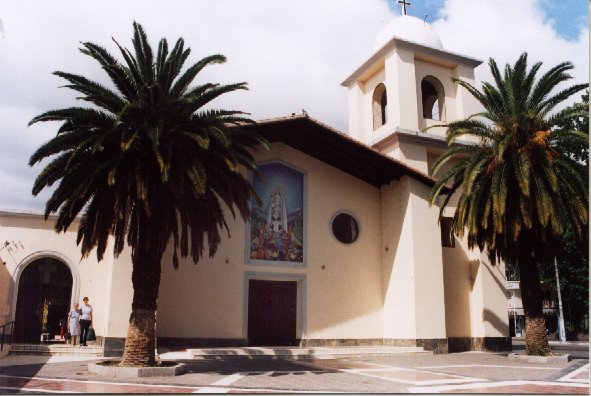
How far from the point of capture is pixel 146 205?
12.5 m

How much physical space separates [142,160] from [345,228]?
11.3 m

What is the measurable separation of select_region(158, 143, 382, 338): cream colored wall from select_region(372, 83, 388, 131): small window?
15.4 feet

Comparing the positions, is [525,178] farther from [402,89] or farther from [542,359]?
[402,89]

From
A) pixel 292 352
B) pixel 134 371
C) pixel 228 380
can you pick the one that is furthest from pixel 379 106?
pixel 134 371

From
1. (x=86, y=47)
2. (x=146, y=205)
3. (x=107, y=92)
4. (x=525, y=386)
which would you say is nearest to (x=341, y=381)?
(x=525, y=386)

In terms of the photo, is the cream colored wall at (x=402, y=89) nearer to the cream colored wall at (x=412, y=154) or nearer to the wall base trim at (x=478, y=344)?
the cream colored wall at (x=412, y=154)

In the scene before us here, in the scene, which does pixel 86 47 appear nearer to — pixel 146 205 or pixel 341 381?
pixel 146 205

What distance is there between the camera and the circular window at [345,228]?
2245 centimetres

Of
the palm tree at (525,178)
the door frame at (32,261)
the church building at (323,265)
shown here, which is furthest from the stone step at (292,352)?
the palm tree at (525,178)

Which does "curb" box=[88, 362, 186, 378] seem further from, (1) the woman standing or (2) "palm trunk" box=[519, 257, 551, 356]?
(2) "palm trunk" box=[519, 257, 551, 356]

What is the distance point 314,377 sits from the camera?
13.1 meters

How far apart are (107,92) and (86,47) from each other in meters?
1.13

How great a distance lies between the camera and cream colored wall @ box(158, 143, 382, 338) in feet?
63.3

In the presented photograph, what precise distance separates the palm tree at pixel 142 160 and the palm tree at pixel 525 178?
27.2ft
